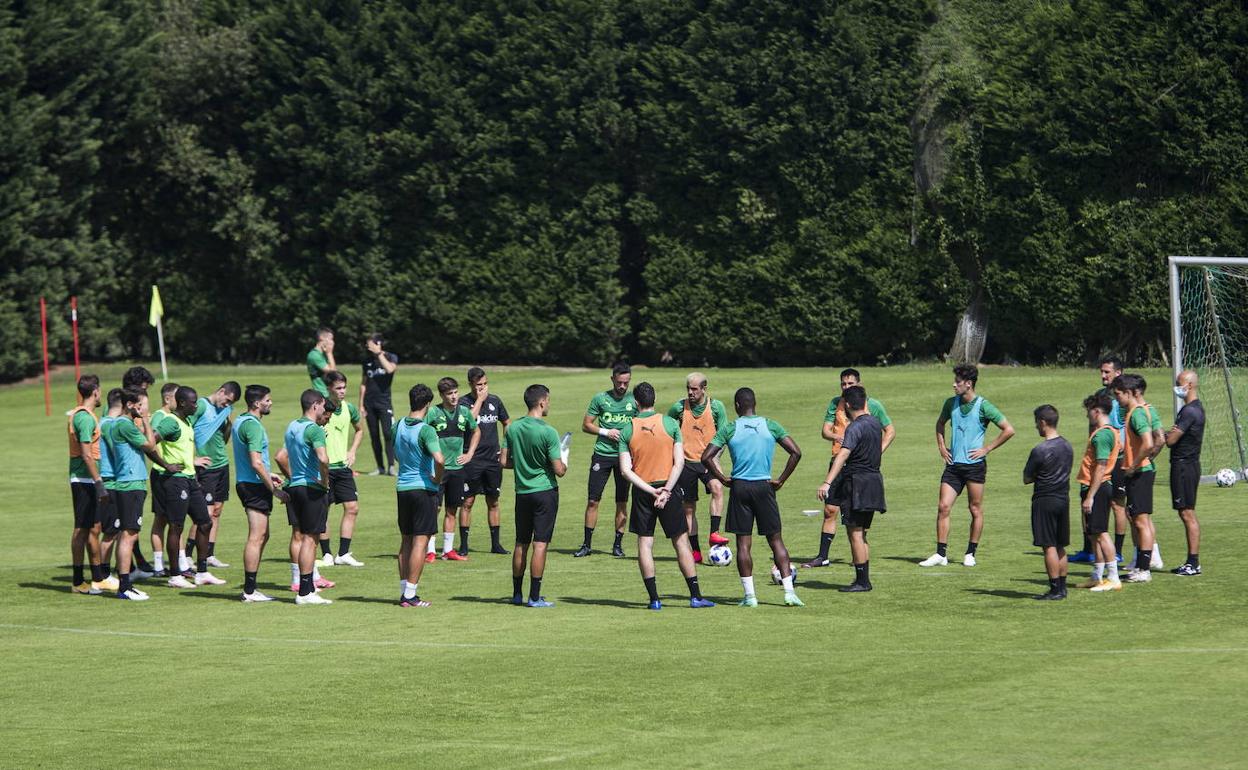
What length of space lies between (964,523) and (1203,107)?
1699cm

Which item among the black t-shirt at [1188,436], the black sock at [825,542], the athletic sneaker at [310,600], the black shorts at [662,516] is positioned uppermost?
the black t-shirt at [1188,436]

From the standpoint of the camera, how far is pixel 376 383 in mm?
26812

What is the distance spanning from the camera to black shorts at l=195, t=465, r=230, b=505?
1884 cm

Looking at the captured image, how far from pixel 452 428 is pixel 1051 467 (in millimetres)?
6873

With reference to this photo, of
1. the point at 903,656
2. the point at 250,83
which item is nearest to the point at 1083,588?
the point at 903,656

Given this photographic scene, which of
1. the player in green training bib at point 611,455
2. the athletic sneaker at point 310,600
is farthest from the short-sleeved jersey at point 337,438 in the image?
the player in green training bib at point 611,455

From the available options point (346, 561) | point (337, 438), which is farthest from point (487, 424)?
point (346, 561)

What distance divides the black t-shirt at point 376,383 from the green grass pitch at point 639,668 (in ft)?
18.1

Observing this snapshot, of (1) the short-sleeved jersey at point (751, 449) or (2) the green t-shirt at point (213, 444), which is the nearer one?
(1) the short-sleeved jersey at point (751, 449)

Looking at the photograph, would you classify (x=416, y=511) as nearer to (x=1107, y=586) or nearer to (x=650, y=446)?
(x=650, y=446)

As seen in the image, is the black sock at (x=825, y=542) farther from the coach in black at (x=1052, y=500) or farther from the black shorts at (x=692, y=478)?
the coach in black at (x=1052, y=500)

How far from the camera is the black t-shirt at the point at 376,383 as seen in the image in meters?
26.6

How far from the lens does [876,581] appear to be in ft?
57.3

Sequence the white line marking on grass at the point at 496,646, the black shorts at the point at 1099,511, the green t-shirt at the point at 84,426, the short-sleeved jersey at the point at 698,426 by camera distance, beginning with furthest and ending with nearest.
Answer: the short-sleeved jersey at the point at 698,426, the green t-shirt at the point at 84,426, the black shorts at the point at 1099,511, the white line marking on grass at the point at 496,646
